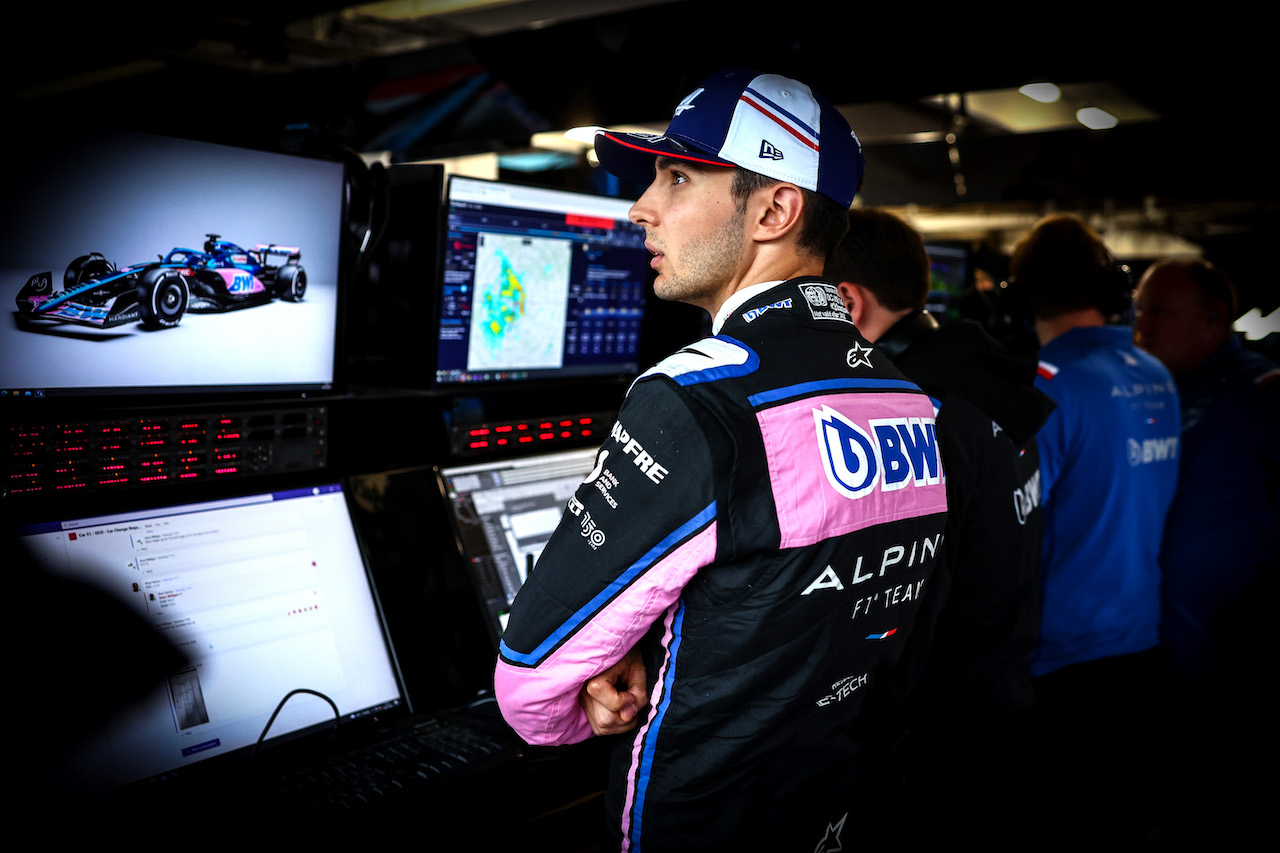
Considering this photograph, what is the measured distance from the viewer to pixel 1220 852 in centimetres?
270

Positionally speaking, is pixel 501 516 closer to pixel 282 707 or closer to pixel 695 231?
pixel 282 707

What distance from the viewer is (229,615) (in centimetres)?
139

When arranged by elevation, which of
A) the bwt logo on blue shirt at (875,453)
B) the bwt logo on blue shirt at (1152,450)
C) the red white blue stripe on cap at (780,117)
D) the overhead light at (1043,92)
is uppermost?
the overhead light at (1043,92)

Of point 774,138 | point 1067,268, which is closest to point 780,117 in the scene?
point 774,138

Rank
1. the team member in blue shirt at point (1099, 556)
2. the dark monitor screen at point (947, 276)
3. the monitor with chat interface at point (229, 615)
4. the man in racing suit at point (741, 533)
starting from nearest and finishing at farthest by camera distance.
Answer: the man in racing suit at point (741, 533), the monitor with chat interface at point (229, 615), the team member in blue shirt at point (1099, 556), the dark monitor screen at point (947, 276)

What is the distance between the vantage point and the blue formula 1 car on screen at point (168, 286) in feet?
3.95

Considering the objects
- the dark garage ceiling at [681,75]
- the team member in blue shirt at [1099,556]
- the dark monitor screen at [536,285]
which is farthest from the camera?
the dark garage ceiling at [681,75]

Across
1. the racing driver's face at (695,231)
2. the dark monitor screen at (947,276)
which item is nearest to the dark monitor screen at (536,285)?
the racing driver's face at (695,231)

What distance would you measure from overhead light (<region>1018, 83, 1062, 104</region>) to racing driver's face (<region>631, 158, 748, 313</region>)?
5.24 m

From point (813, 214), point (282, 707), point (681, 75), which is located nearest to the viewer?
point (813, 214)

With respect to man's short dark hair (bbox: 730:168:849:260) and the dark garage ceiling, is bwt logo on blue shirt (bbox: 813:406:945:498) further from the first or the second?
the dark garage ceiling

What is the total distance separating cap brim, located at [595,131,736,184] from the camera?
3.83 ft

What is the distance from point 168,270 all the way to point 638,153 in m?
0.68

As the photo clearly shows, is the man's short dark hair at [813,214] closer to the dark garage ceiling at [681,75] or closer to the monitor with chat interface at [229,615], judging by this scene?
the dark garage ceiling at [681,75]
